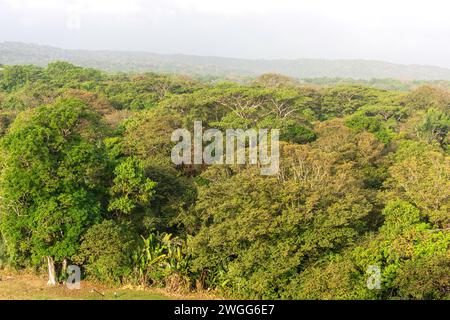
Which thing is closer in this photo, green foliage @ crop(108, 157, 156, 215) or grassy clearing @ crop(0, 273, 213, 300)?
grassy clearing @ crop(0, 273, 213, 300)

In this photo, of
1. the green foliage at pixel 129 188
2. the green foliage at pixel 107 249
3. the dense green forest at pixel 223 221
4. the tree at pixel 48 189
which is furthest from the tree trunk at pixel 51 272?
the green foliage at pixel 129 188

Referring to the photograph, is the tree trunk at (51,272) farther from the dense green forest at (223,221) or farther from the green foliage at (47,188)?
the green foliage at (47,188)

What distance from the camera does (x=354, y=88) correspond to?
4569cm

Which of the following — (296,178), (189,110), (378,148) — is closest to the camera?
(296,178)

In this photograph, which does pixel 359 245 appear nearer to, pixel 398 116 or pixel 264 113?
→ pixel 264 113

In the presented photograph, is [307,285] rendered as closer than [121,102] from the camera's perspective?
Yes

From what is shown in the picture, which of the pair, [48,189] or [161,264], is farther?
[161,264]

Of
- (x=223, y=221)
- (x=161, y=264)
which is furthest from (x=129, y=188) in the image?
(x=223, y=221)

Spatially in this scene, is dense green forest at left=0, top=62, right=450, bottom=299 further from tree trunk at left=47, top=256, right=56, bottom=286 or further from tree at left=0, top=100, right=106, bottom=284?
tree trunk at left=47, top=256, right=56, bottom=286

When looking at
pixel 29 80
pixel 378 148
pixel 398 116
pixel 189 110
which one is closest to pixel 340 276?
pixel 378 148

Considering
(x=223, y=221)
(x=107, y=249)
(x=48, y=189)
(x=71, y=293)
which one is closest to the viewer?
(x=107, y=249)

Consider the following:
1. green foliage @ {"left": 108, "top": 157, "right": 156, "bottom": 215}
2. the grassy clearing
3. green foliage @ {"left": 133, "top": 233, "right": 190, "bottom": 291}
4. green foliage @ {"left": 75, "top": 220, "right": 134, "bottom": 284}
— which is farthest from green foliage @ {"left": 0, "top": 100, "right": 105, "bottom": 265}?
green foliage @ {"left": 133, "top": 233, "right": 190, "bottom": 291}

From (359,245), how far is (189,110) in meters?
14.9

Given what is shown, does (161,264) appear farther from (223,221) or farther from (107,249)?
(223,221)
